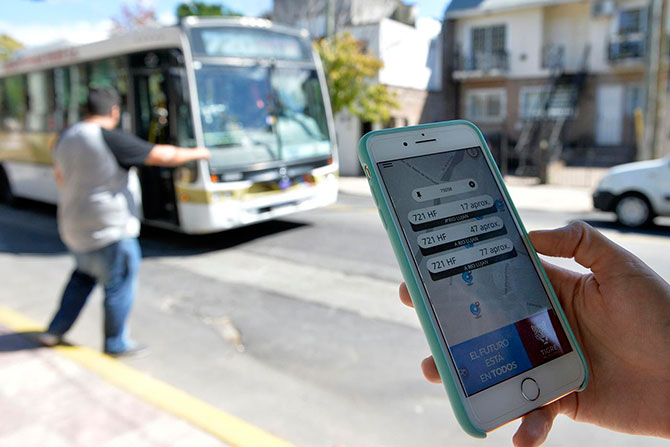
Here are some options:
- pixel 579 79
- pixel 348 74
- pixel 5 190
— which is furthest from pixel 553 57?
pixel 5 190

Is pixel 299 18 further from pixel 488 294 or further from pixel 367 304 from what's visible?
pixel 488 294

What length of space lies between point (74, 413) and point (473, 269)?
2.84 meters

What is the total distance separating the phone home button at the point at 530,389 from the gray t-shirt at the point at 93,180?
137 inches

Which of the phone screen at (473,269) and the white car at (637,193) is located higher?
the phone screen at (473,269)

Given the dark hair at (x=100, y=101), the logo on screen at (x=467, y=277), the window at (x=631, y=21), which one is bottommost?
the logo on screen at (x=467, y=277)

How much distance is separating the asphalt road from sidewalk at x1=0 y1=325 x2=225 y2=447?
1.59 feet

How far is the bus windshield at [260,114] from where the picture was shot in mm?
7566

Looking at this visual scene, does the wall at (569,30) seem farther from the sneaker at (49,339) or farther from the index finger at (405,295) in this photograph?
the index finger at (405,295)

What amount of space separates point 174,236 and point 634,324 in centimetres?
829

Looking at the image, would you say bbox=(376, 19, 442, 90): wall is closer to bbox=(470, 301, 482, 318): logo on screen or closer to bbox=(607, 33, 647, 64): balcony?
bbox=(470, 301, 482, 318): logo on screen

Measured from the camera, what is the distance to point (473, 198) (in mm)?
1528

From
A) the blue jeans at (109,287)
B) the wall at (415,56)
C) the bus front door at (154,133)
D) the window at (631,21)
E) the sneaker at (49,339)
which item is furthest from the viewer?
the window at (631,21)

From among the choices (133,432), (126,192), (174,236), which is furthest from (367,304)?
(174,236)

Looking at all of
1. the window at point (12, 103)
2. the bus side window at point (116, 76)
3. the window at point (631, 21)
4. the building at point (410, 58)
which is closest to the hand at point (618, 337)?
the building at point (410, 58)
